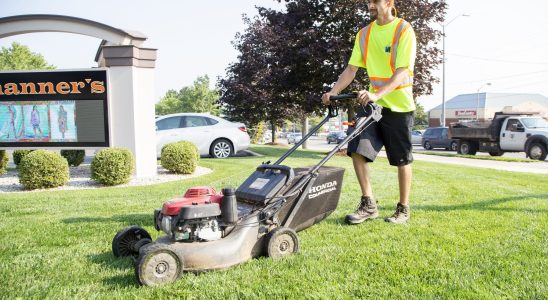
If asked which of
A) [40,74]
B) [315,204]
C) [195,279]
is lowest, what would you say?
[195,279]

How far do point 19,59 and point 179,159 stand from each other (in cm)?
5046

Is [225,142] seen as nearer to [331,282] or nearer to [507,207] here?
[507,207]

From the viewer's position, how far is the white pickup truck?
16422 mm

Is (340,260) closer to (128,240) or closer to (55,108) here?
(128,240)

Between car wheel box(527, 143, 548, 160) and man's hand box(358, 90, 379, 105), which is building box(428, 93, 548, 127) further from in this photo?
man's hand box(358, 90, 379, 105)

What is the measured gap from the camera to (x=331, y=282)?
2.51m

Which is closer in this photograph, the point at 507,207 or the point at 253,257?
the point at 253,257

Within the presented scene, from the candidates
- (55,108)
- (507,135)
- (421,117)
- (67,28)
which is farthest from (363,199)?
(421,117)

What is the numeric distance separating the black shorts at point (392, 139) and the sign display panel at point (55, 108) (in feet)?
20.3

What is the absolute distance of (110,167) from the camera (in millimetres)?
7660

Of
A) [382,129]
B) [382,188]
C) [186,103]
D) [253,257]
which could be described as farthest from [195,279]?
[186,103]

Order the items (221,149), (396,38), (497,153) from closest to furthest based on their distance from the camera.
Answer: (396,38) < (221,149) < (497,153)

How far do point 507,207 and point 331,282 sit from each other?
3170mm

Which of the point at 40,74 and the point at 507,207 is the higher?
the point at 40,74
